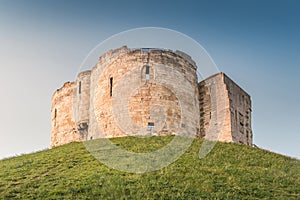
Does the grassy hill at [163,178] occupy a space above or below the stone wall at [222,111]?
below

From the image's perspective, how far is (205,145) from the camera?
2362cm

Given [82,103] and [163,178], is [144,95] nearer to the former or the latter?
[82,103]

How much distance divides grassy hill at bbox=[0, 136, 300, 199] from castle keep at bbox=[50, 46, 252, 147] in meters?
5.03

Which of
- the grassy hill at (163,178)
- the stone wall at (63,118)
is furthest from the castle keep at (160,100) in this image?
the grassy hill at (163,178)

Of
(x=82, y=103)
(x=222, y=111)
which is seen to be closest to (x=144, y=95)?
(x=222, y=111)

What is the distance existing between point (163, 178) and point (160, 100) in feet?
36.3

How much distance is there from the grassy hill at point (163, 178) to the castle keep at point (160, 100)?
5033mm

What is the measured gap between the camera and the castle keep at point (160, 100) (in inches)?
1109

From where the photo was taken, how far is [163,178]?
17688mm

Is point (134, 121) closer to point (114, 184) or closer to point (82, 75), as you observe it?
point (82, 75)

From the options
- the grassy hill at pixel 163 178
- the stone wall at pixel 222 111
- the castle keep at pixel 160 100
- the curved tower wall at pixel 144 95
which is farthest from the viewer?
the stone wall at pixel 222 111

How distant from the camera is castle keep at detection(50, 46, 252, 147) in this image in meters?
28.2

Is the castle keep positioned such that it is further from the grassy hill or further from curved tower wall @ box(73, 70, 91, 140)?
the grassy hill

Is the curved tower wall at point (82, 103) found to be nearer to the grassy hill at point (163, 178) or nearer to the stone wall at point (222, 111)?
the stone wall at point (222, 111)
